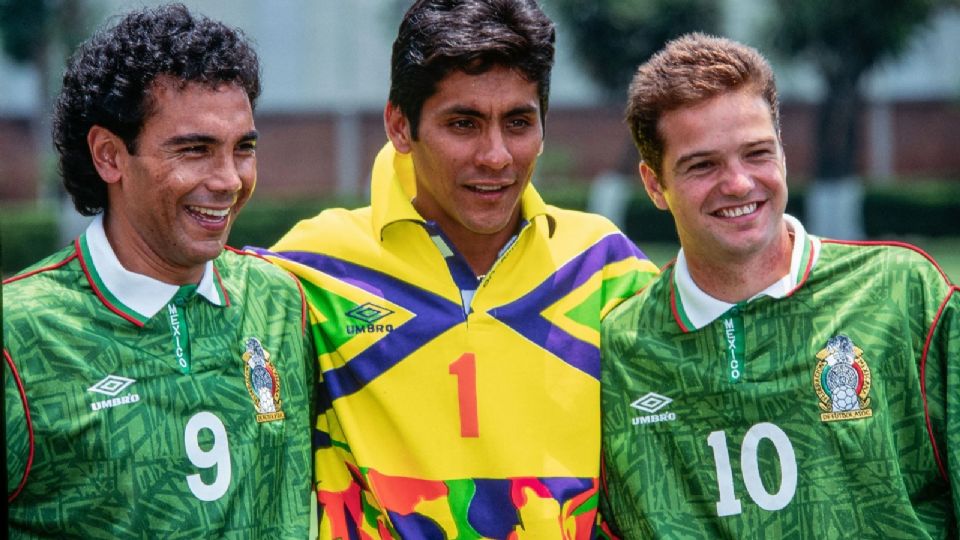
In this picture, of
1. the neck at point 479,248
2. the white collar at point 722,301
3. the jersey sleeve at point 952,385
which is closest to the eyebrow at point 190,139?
the neck at point 479,248

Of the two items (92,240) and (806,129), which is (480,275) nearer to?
(92,240)

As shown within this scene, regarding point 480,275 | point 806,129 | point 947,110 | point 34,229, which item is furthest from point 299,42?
point 480,275

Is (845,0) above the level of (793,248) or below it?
above

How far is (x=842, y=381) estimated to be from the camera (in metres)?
3.50

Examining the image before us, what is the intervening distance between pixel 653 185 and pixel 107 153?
1540 mm

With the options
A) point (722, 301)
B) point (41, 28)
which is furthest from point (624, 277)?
point (41, 28)

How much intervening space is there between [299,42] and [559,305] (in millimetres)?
27271

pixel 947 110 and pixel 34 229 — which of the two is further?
pixel 947 110

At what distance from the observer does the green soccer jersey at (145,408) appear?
3129 millimetres

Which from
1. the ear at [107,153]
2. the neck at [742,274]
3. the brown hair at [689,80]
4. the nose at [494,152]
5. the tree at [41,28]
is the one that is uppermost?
the tree at [41,28]

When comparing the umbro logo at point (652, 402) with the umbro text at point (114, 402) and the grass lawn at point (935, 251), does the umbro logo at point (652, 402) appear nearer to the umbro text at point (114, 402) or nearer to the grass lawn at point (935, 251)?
the umbro text at point (114, 402)

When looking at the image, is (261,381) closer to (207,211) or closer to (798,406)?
(207,211)

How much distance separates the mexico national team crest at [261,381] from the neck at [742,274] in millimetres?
1198

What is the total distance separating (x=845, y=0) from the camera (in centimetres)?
2359
